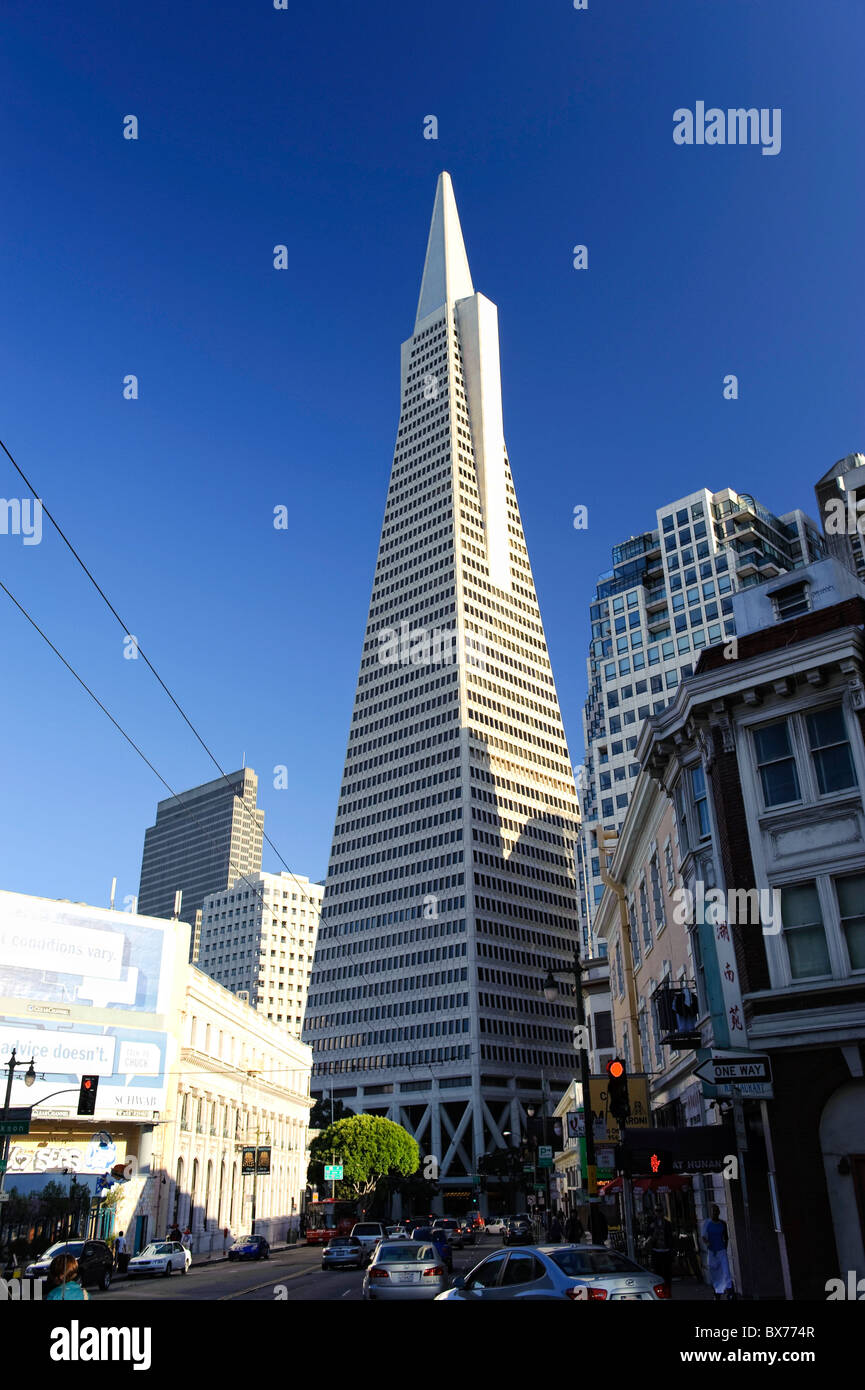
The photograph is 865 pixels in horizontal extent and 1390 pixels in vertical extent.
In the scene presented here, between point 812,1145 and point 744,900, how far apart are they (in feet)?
17.5

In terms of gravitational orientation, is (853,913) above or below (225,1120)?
above

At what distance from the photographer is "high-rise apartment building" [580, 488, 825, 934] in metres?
Answer: 115

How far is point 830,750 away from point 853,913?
12.2 feet

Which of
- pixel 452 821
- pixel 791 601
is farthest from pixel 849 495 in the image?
pixel 452 821

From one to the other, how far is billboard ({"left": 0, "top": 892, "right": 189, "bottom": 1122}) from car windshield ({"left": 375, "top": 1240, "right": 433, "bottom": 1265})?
32.1 meters

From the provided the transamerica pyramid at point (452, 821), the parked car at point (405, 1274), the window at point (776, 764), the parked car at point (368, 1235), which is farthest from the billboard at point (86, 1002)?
the transamerica pyramid at point (452, 821)

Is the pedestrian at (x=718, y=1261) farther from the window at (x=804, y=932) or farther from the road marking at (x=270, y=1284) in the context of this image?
the road marking at (x=270, y=1284)

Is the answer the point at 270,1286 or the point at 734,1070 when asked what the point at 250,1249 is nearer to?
the point at 270,1286

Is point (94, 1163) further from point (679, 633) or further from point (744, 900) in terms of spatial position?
point (679, 633)

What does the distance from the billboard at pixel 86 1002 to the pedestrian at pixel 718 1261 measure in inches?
1459

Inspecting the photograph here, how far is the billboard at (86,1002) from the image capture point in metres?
50.8

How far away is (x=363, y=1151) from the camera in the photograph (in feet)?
319

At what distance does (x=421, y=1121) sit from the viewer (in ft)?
468

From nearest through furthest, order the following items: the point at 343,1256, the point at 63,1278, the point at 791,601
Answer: the point at 63,1278 < the point at 791,601 < the point at 343,1256
